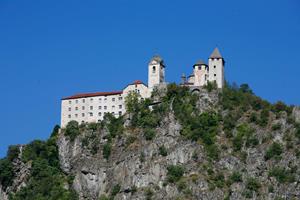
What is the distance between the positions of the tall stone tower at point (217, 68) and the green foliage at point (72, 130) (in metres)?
18.1

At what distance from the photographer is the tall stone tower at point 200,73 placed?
150 m

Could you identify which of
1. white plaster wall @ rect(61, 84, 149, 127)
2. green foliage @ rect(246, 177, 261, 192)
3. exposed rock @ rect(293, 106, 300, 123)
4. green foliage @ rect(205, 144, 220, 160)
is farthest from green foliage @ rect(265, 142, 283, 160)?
white plaster wall @ rect(61, 84, 149, 127)

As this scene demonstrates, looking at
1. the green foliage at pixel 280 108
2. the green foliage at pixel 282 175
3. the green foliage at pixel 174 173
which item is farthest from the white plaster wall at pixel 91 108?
the green foliage at pixel 282 175

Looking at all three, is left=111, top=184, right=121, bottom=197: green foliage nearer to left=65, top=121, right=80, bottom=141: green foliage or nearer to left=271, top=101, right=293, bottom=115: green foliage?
left=65, top=121, right=80, bottom=141: green foliage

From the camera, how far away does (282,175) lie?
136m

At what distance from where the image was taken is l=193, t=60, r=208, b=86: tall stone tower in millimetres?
150250

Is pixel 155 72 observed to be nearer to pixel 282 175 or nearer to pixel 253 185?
pixel 253 185

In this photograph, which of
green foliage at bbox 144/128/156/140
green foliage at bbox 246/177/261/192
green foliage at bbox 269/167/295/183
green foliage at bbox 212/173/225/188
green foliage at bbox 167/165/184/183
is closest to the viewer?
green foliage at bbox 246/177/261/192

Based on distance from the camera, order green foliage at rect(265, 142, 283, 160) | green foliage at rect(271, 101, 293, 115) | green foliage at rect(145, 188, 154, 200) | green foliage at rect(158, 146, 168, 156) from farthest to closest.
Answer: green foliage at rect(271, 101, 293, 115) → green foliage at rect(158, 146, 168, 156) → green foliage at rect(265, 142, 283, 160) → green foliage at rect(145, 188, 154, 200)

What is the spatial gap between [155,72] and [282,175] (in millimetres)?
24407

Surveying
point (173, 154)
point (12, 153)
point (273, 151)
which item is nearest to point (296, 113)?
point (273, 151)

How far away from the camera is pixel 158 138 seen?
143000 mm

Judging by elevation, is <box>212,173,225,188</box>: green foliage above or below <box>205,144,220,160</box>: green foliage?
below

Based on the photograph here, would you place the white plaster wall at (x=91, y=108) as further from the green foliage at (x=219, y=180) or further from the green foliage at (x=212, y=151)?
the green foliage at (x=219, y=180)
